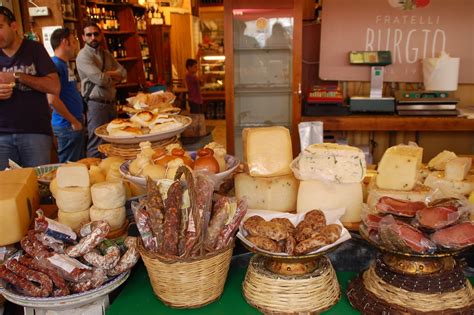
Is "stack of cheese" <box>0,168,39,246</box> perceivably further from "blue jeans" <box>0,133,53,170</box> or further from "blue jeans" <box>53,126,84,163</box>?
"blue jeans" <box>53,126,84,163</box>

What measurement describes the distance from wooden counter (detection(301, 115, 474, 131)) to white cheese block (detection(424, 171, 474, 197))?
7.36 ft

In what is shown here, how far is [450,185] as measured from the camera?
66.1 inches

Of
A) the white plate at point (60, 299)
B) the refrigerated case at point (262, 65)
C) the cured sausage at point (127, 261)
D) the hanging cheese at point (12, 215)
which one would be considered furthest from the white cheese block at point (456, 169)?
the refrigerated case at point (262, 65)

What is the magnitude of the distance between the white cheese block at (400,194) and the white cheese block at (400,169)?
0.08ft

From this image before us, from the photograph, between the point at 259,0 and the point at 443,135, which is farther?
the point at 443,135

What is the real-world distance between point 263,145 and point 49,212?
99cm

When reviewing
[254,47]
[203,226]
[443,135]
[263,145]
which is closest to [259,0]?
[254,47]

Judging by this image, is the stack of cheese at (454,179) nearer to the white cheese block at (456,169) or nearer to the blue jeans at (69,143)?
the white cheese block at (456,169)

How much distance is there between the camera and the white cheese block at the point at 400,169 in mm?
1549

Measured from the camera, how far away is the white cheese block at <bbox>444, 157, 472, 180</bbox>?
166 centimetres

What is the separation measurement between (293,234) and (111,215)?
2.25ft

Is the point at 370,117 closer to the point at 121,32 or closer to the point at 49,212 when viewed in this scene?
the point at 49,212

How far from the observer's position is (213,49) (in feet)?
33.4

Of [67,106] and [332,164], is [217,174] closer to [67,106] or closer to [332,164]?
[332,164]
